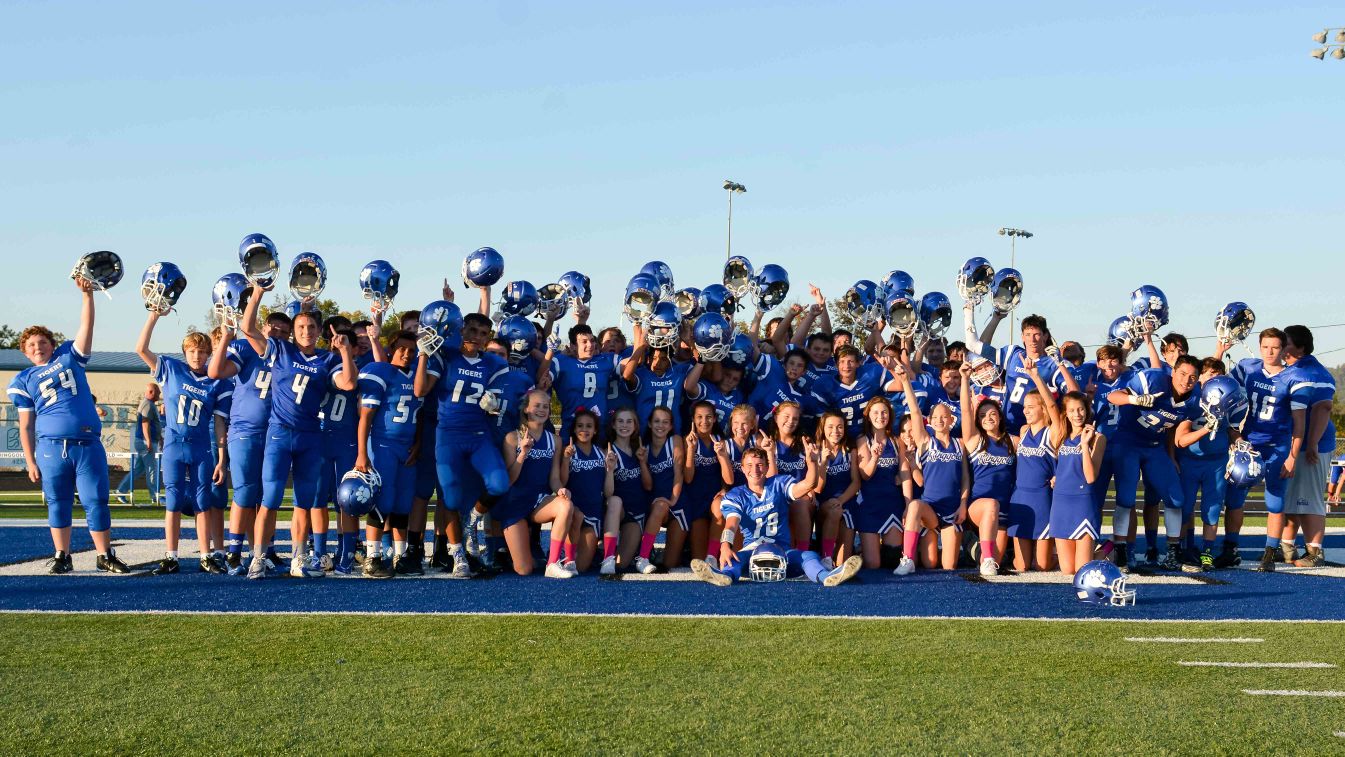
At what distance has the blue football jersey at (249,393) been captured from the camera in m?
7.82

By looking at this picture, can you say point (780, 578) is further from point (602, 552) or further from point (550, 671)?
point (550, 671)

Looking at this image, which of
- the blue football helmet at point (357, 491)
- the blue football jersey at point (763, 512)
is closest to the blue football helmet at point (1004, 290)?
the blue football jersey at point (763, 512)

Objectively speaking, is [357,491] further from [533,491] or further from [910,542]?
[910,542]

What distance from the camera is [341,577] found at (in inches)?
314

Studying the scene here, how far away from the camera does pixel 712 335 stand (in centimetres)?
845

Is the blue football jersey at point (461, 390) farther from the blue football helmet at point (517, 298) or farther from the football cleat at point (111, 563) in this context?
the football cleat at point (111, 563)

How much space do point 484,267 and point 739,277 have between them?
213cm

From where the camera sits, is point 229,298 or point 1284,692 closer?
point 1284,692

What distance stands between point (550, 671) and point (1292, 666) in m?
2.95

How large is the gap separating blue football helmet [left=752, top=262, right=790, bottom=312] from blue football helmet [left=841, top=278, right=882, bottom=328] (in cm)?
56

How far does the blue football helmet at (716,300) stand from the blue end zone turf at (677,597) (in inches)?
86.2

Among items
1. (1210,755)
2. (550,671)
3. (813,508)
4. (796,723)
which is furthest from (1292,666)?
(813,508)

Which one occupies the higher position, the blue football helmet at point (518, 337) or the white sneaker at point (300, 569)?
the blue football helmet at point (518, 337)

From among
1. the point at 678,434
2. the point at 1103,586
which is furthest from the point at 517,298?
the point at 1103,586
